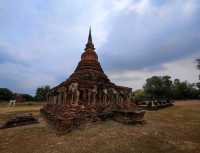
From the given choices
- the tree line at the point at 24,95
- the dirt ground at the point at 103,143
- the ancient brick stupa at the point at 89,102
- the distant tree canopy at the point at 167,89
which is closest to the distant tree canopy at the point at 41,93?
the tree line at the point at 24,95

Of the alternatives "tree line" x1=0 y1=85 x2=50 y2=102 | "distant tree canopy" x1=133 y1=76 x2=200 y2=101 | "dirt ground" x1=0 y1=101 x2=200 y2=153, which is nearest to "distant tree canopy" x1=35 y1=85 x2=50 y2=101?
"tree line" x1=0 y1=85 x2=50 y2=102

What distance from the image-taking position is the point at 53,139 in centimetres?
635

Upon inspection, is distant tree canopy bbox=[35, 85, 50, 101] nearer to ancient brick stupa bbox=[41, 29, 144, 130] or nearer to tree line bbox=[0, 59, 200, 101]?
tree line bbox=[0, 59, 200, 101]

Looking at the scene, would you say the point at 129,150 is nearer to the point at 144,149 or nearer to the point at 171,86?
the point at 144,149

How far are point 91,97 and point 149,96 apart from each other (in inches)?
1582

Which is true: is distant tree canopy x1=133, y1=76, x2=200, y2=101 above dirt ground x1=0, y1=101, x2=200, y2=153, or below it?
above

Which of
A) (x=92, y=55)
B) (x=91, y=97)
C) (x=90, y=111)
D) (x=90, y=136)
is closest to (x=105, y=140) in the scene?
(x=90, y=136)

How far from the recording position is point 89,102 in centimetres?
935

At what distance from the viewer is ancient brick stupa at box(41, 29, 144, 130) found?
803cm

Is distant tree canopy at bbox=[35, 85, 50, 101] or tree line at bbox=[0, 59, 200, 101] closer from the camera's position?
tree line at bbox=[0, 59, 200, 101]

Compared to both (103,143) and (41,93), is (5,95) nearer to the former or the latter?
(41,93)

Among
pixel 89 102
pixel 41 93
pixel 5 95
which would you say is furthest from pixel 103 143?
pixel 5 95

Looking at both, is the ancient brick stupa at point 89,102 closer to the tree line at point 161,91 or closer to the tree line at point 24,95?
the tree line at point 161,91

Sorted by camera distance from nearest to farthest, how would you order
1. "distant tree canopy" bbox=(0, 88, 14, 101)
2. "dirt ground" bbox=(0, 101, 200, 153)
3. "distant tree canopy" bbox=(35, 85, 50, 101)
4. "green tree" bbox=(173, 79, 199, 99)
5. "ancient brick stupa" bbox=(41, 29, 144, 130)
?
1. "dirt ground" bbox=(0, 101, 200, 153)
2. "ancient brick stupa" bbox=(41, 29, 144, 130)
3. "green tree" bbox=(173, 79, 199, 99)
4. "distant tree canopy" bbox=(0, 88, 14, 101)
5. "distant tree canopy" bbox=(35, 85, 50, 101)
